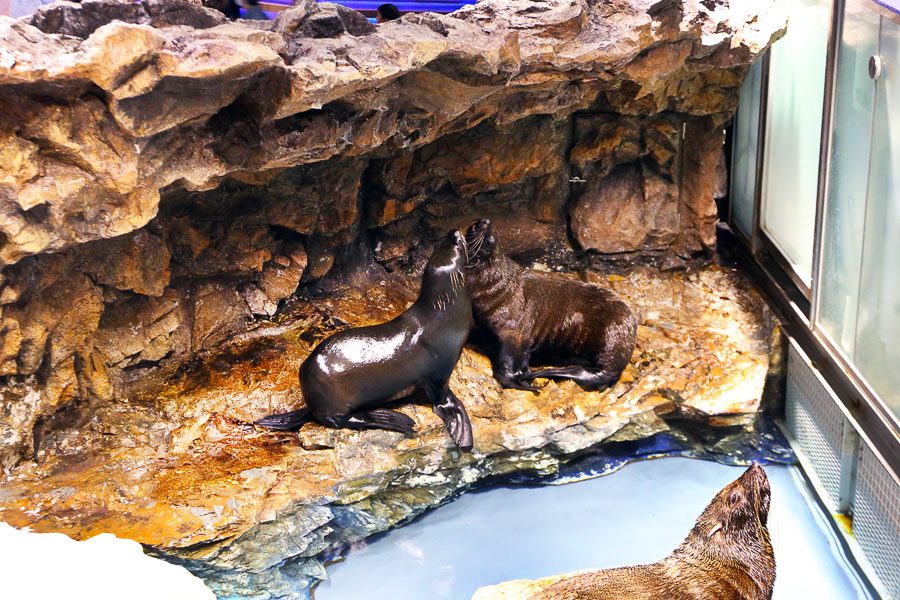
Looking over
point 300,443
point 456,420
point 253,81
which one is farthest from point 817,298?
point 253,81

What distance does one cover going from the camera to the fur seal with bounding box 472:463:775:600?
9.65ft

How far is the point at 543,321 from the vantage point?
4.48 m

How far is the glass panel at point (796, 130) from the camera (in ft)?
14.0

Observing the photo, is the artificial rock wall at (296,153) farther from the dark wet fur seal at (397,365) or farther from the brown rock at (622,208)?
the dark wet fur seal at (397,365)

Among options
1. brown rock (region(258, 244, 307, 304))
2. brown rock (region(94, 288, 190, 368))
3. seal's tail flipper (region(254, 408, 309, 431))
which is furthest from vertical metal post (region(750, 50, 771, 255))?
brown rock (region(94, 288, 190, 368))

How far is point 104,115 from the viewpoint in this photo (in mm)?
2754

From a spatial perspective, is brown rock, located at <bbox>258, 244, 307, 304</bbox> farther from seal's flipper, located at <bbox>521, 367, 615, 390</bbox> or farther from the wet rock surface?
seal's flipper, located at <bbox>521, 367, 615, 390</bbox>

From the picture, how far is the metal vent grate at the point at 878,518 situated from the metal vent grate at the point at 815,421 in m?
0.18

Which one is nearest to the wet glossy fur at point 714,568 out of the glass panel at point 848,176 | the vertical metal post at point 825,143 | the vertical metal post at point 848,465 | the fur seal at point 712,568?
the fur seal at point 712,568

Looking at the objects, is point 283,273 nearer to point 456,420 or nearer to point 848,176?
point 456,420

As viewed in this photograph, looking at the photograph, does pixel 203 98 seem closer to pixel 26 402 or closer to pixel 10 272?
pixel 10 272

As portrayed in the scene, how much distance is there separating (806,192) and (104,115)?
329 cm

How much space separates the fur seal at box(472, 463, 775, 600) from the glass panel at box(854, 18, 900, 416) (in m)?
0.78

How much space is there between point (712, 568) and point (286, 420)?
73.9 inches
